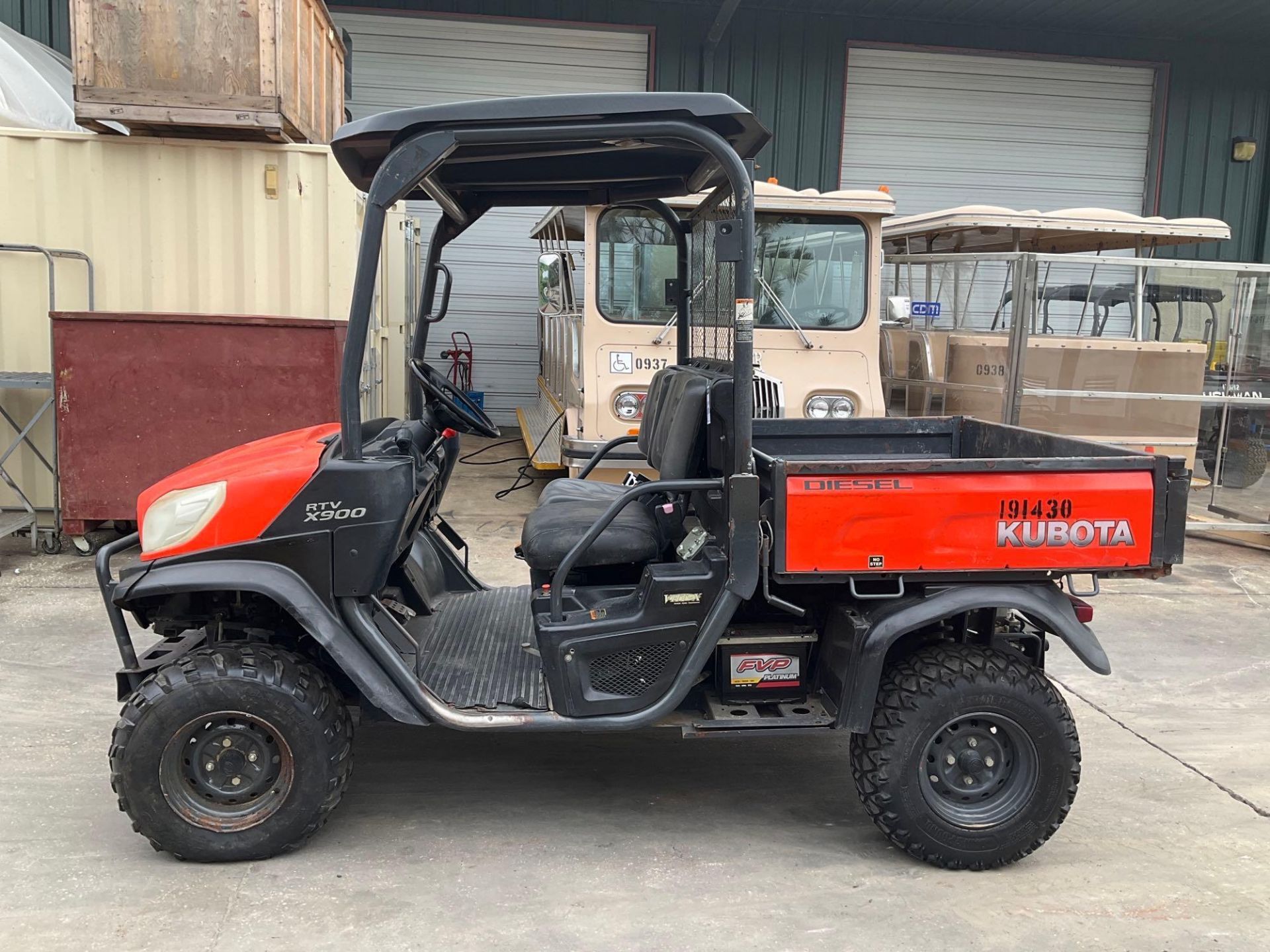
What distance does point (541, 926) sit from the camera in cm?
291

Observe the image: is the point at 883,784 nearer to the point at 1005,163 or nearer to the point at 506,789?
the point at 506,789

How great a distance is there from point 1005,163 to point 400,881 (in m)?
13.3

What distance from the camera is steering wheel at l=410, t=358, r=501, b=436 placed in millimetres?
3707

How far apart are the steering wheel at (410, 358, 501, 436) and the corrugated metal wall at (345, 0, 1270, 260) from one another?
10.2 m

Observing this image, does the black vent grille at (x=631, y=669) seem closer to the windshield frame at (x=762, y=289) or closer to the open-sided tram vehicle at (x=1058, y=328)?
the windshield frame at (x=762, y=289)

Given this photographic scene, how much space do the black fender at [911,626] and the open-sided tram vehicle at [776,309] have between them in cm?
412

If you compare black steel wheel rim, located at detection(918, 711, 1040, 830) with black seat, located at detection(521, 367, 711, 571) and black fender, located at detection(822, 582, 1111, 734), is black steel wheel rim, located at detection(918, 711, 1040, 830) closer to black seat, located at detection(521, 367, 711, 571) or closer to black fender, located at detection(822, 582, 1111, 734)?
black fender, located at detection(822, 582, 1111, 734)

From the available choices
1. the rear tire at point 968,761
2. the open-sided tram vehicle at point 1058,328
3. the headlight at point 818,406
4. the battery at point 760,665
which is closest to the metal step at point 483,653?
the battery at point 760,665

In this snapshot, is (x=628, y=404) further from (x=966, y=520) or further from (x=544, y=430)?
(x=966, y=520)

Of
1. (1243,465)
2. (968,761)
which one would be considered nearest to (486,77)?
(1243,465)

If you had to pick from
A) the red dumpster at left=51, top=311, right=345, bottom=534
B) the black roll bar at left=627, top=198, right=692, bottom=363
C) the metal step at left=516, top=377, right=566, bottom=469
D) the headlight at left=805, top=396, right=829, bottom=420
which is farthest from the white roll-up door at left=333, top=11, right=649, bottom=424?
the black roll bar at left=627, top=198, right=692, bottom=363

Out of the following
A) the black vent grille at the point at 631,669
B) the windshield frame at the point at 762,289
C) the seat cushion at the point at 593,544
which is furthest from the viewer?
the windshield frame at the point at 762,289

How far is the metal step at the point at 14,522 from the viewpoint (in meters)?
6.51

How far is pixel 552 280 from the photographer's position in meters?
6.82
